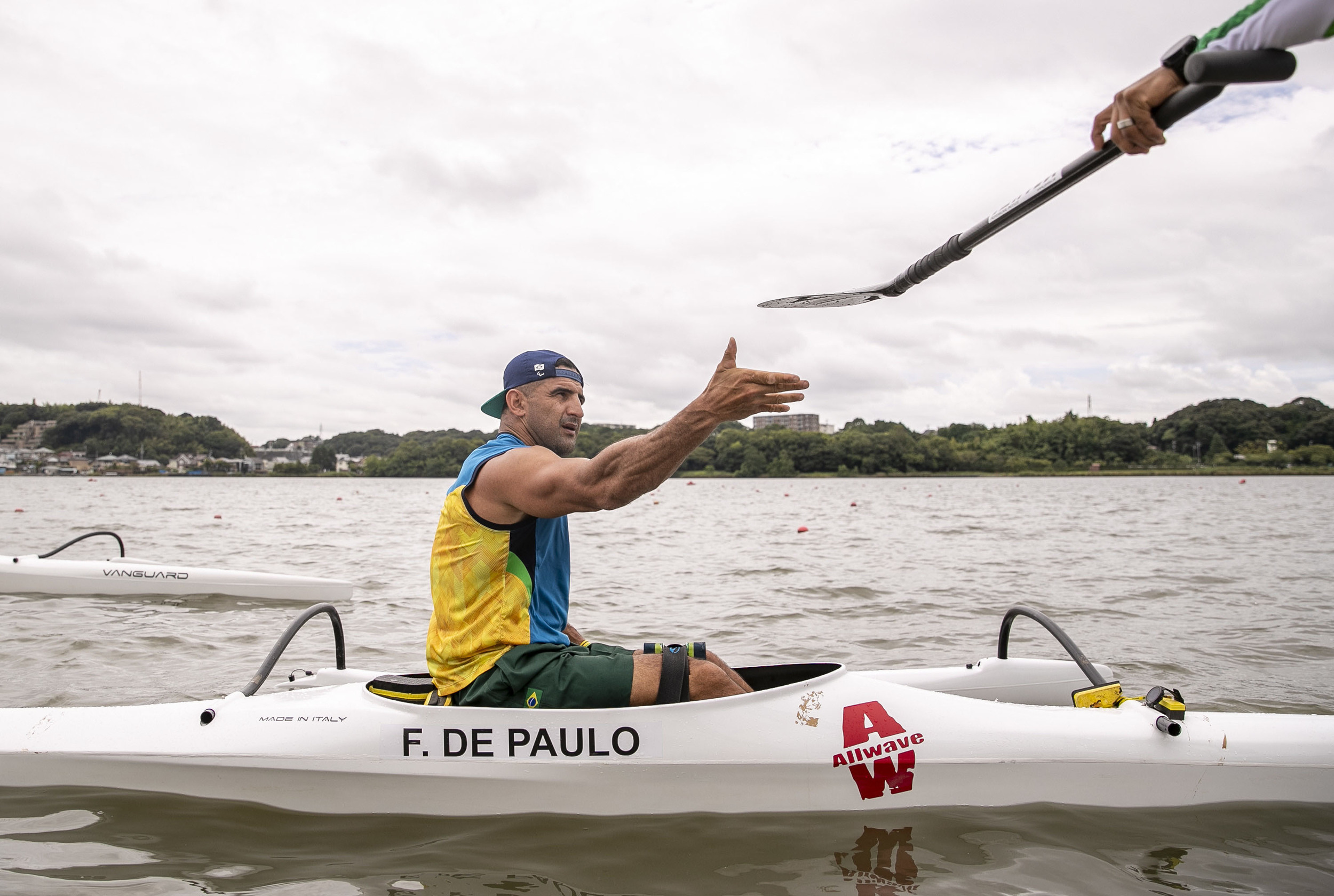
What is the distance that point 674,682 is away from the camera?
3.36 metres

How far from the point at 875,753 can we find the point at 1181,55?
8.79ft

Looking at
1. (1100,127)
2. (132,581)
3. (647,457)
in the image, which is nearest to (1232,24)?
(1100,127)

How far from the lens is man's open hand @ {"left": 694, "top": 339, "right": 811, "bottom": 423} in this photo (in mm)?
2688

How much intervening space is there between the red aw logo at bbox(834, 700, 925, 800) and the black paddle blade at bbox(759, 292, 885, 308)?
5.62 feet

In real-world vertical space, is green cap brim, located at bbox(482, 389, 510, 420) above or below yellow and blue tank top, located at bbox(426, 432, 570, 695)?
above

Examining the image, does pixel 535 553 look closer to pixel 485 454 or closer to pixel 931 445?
pixel 485 454

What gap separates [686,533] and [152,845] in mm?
17683

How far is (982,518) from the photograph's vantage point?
24.7 metres

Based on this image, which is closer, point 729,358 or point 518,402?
point 729,358

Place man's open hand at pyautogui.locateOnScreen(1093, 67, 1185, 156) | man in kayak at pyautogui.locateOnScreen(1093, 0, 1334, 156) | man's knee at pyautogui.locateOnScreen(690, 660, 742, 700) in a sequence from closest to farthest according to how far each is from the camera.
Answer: man in kayak at pyautogui.locateOnScreen(1093, 0, 1334, 156), man's open hand at pyautogui.locateOnScreen(1093, 67, 1185, 156), man's knee at pyautogui.locateOnScreen(690, 660, 742, 700)

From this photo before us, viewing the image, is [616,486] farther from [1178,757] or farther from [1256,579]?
[1256,579]

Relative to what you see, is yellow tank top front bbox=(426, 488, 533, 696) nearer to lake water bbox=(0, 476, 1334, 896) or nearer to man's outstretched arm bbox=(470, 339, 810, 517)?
man's outstretched arm bbox=(470, 339, 810, 517)

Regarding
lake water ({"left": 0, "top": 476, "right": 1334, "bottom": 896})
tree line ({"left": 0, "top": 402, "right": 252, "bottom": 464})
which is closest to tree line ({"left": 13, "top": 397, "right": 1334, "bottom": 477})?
tree line ({"left": 0, "top": 402, "right": 252, "bottom": 464})

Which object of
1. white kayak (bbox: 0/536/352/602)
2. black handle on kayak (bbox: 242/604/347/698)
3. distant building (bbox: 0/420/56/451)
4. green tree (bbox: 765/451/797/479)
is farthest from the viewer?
distant building (bbox: 0/420/56/451)
